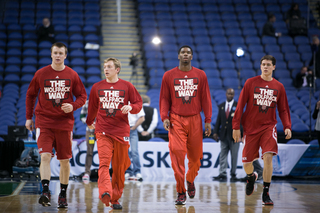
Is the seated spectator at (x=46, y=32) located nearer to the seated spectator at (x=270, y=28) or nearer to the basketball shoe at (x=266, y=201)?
the seated spectator at (x=270, y=28)

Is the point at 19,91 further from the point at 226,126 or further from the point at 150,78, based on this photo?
the point at 226,126

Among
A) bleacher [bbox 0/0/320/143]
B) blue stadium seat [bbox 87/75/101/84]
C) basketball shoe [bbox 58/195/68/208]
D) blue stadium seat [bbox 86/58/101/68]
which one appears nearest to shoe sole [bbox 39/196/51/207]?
basketball shoe [bbox 58/195/68/208]

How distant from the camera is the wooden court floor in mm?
4297

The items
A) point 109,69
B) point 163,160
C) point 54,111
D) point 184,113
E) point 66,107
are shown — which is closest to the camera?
point 66,107

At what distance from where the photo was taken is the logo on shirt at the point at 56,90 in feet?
14.1

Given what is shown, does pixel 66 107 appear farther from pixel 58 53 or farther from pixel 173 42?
pixel 173 42

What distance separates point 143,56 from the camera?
537 inches

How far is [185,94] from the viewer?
475cm

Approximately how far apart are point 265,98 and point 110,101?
6.79ft

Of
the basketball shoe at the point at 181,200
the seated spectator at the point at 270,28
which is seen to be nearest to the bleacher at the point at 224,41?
the seated spectator at the point at 270,28

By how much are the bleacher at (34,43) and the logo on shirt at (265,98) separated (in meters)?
5.92

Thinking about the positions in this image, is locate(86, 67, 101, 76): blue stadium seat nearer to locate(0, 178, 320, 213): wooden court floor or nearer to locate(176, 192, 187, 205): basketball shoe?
locate(0, 178, 320, 213): wooden court floor

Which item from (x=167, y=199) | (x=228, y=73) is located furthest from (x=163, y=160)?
(x=228, y=73)

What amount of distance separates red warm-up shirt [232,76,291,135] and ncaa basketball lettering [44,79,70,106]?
2274 millimetres
